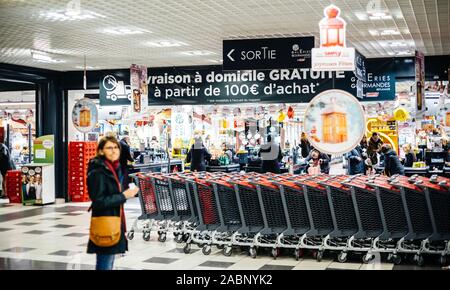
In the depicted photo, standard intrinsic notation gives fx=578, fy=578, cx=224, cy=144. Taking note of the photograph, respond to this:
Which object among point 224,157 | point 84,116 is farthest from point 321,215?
point 224,157

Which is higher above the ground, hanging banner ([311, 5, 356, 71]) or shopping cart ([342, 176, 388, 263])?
hanging banner ([311, 5, 356, 71])

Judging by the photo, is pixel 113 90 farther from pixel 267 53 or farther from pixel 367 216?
pixel 367 216

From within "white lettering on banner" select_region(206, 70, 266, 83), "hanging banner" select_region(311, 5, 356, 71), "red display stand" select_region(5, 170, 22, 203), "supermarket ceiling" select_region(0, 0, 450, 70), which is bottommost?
"red display stand" select_region(5, 170, 22, 203)

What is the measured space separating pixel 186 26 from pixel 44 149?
7003 millimetres

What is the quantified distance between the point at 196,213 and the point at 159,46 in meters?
4.18

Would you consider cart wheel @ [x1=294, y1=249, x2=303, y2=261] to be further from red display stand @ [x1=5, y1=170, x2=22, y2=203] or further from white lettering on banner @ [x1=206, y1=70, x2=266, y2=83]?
red display stand @ [x1=5, y1=170, x2=22, y2=203]

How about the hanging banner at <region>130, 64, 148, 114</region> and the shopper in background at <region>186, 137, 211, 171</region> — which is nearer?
the hanging banner at <region>130, 64, 148, 114</region>

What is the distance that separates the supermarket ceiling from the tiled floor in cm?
346

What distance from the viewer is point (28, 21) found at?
29.4 ft

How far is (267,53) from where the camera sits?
9.84 m

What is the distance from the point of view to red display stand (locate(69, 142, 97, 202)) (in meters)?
15.1

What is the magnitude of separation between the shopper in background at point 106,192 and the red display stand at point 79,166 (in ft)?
33.8

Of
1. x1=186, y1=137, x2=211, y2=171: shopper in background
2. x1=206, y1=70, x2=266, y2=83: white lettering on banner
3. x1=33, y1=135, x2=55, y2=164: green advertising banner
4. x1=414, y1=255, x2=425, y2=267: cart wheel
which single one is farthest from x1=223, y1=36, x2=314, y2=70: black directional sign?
x1=33, y1=135, x2=55, y2=164: green advertising banner
